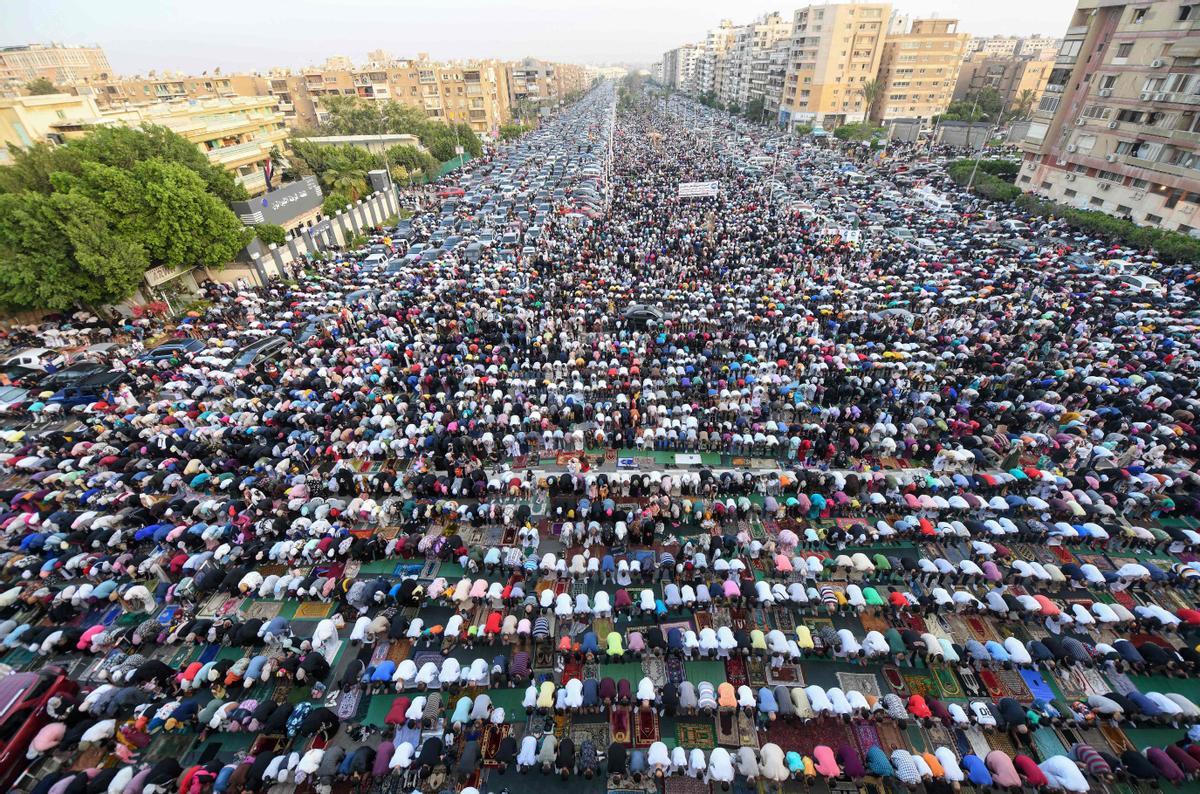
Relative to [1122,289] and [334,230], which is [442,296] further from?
[1122,289]

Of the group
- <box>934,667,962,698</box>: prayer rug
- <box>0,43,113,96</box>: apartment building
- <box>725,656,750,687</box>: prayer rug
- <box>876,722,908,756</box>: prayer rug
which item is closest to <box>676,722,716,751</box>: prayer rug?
<box>725,656,750,687</box>: prayer rug

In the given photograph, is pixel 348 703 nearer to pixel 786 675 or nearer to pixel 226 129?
pixel 786 675

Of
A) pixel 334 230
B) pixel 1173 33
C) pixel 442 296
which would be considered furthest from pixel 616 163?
pixel 1173 33

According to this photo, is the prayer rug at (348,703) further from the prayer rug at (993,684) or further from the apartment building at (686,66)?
the apartment building at (686,66)

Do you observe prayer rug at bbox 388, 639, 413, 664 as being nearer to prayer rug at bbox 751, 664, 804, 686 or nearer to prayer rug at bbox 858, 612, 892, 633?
prayer rug at bbox 751, 664, 804, 686

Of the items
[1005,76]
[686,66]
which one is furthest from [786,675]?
[686,66]

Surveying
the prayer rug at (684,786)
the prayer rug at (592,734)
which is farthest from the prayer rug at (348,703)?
the prayer rug at (684,786)
